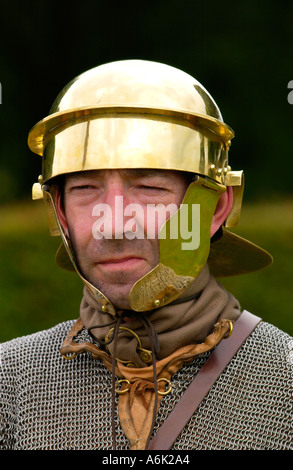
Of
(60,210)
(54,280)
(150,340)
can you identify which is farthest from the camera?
(54,280)

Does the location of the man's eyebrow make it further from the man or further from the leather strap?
the leather strap

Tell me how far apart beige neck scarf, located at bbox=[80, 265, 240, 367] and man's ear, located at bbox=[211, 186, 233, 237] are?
0.71 feet

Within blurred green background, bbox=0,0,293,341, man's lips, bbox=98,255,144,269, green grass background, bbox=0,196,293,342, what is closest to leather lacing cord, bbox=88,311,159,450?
man's lips, bbox=98,255,144,269

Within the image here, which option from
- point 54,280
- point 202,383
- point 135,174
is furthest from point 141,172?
point 54,280

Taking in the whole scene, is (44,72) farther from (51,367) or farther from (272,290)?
(51,367)

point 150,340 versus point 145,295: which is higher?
point 145,295

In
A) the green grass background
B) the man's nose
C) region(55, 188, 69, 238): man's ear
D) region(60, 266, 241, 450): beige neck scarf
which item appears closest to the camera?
the man's nose

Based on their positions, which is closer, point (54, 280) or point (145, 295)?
point (145, 295)

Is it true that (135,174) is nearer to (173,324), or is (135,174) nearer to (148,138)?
(148,138)

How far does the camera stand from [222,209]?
421 centimetres

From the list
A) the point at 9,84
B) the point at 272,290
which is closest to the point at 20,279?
the point at 272,290

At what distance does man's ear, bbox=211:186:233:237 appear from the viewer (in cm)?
420

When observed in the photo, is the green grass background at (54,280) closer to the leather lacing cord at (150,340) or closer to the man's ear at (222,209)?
the man's ear at (222,209)

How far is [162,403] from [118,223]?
0.69m
